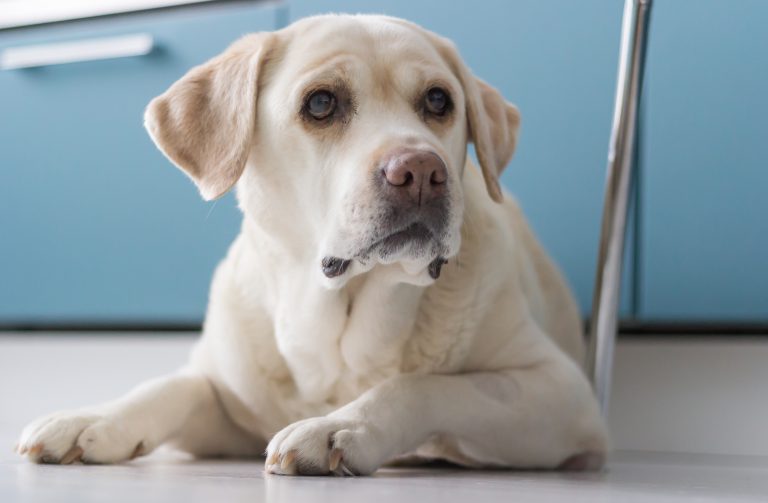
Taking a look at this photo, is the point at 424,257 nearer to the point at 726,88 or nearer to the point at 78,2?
the point at 726,88

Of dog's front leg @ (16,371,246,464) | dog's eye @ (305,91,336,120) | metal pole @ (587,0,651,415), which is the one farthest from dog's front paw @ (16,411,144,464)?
metal pole @ (587,0,651,415)

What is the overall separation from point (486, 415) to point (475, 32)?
1.16 m

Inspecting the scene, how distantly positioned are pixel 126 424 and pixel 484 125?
2.59 feet

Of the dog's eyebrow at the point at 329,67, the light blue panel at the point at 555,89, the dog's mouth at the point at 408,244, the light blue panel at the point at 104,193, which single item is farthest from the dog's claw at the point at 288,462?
the light blue panel at the point at 104,193

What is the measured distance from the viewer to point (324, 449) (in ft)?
4.98

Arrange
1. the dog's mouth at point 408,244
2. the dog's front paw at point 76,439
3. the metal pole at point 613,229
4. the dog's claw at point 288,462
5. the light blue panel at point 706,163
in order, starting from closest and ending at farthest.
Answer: the dog's claw at point 288,462 < the dog's mouth at point 408,244 < the dog's front paw at point 76,439 < the metal pole at point 613,229 < the light blue panel at point 706,163

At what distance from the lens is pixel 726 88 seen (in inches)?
94.5

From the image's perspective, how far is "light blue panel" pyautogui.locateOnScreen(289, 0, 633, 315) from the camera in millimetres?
2514

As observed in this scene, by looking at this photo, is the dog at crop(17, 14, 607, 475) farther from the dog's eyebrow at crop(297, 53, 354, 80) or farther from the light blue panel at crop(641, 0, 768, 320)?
the light blue panel at crop(641, 0, 768, 320)

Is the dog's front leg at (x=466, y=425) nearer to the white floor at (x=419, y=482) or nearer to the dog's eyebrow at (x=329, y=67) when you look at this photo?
the white floor at (x=419, y=482)

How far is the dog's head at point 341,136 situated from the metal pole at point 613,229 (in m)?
0.30

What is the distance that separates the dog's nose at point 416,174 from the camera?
1.56 metres

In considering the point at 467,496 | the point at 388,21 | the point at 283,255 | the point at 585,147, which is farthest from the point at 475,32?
the point at 467,496

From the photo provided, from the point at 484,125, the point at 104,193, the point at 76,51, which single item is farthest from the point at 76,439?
the point at 76,51
